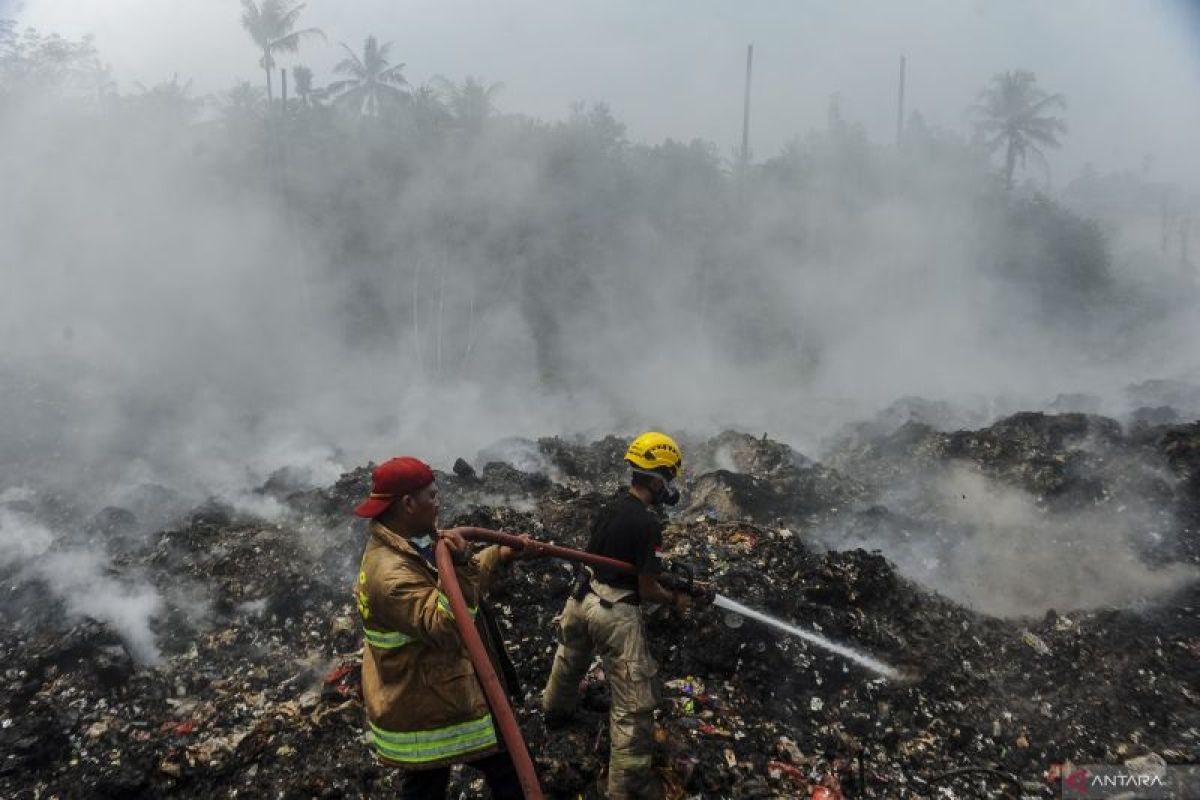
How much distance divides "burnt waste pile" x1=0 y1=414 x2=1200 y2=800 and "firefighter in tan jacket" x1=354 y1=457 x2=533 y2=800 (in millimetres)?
1235

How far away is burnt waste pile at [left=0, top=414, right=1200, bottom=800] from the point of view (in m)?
3.61

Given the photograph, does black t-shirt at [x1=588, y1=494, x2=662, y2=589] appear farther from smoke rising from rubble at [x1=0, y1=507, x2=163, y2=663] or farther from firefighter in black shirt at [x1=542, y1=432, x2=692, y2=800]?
smoke rising from rubble at [x1=0, y1=507, x2=163, y2=663]

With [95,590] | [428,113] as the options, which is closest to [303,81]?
[428,113]

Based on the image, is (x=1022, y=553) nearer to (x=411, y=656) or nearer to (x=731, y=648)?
(x=731, y=648)

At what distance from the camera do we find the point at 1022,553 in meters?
6.41

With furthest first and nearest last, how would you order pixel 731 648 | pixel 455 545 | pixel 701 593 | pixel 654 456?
pixel 731 648 → pixel 701 593 → pixel 654 456 → pixel 455 545

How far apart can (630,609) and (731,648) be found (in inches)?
50.4

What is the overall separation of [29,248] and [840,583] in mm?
18320

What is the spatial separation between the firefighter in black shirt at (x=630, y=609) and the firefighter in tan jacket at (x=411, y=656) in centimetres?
94

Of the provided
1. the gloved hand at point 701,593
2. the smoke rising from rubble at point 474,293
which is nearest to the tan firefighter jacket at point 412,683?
the gloved hand at point 701,593

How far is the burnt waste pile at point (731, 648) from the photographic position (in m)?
3.61

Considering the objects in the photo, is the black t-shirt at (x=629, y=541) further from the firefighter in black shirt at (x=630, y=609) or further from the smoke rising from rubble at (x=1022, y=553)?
the smoke rising from rubble at (x=1022, y=553)

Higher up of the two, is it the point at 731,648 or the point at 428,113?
the point at 428,113

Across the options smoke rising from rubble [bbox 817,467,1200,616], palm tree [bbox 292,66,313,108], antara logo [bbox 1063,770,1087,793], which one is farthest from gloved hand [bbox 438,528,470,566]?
palm tree [bbox 292,66,313,108]
